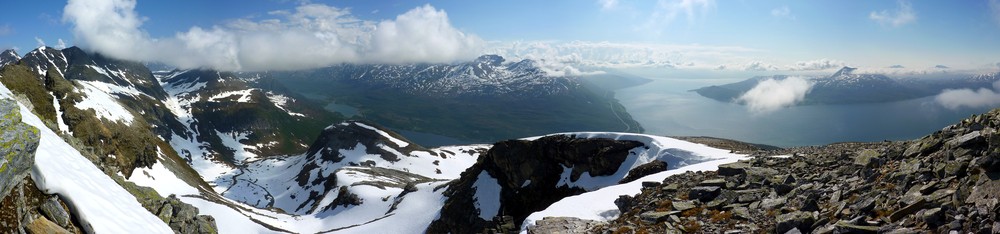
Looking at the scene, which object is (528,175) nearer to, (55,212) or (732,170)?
(732,170)

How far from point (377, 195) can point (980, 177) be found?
89432 millimetres

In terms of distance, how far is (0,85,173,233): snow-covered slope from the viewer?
11.0 m

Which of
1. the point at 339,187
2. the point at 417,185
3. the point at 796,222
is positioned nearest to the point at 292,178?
the point at 339,187

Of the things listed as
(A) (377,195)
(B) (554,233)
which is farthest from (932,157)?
(A) (377,195)

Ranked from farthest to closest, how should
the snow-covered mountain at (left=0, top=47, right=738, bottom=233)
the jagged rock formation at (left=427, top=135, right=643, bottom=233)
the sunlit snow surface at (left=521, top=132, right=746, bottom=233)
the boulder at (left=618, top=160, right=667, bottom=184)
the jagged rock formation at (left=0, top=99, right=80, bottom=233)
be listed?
the jagged rock formation at (left=427, top=135, right=643, bottom=233) < the boulder at (left=618, top=160, right=667, bottom=184) < the sunlit snow surface at (left=521, top=132, right=746, bottom=233) < the snow-covered mountain at (left=0, top=47, right=738, bottom=233) < the jagged rock formation at (left=0, top=99, right=80, bottom=233)

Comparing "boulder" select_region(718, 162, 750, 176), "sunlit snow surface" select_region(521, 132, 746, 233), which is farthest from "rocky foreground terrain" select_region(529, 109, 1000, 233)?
"sunlit snow surface" select_region(521, 132, 746, 233)

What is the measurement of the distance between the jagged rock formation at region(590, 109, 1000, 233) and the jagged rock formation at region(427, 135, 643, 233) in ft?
103

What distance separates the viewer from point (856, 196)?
1304 centimetres

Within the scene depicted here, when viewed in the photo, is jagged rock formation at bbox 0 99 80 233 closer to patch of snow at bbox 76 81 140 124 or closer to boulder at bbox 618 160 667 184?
boulder at bbox 618 160 667 184

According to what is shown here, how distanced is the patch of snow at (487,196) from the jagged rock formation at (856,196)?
37.2 m

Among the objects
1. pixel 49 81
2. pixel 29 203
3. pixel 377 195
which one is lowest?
pixel 377 195

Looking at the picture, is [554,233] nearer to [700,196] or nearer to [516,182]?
[700,196]

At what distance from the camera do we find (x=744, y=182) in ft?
65.7

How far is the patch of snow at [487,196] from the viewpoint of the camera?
58.2 m
